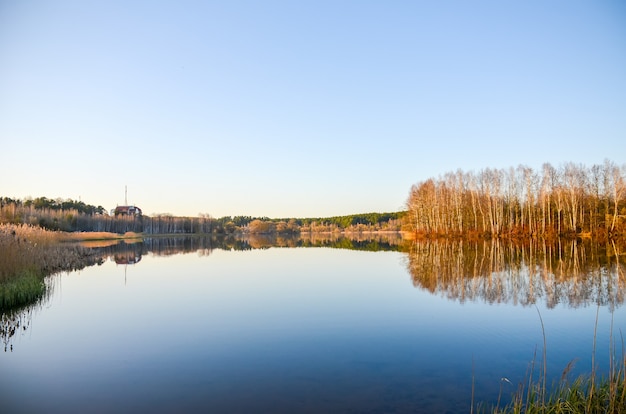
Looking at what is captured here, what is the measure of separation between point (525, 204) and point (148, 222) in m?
99.9

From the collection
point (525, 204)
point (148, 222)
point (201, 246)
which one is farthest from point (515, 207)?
point (148, 222)

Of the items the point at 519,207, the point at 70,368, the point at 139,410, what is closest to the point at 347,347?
the point at 139,410

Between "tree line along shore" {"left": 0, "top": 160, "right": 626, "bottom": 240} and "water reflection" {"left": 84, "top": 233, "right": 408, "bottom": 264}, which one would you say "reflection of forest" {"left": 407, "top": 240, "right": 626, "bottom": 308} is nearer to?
"water reflection" {"left": 84, "top": 233, "right": 408, "bottom": 264}

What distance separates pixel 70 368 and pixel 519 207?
58299 mm

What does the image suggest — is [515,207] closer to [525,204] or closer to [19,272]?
[525,204]

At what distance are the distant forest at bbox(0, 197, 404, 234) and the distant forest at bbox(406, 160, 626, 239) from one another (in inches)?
752

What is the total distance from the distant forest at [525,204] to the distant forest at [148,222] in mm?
19096

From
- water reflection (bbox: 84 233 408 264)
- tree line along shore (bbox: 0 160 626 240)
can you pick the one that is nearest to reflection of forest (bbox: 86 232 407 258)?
water reflection (bbox: 84 233 408 264)

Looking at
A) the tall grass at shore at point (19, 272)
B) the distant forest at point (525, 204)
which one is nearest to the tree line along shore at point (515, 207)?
the distant forest at point (525, 204)

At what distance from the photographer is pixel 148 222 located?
378 ft

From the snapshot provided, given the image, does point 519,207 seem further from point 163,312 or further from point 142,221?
point 142,221

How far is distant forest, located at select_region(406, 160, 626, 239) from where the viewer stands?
45.1m

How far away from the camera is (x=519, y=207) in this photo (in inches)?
2143

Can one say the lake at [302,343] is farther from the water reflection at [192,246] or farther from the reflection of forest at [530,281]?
the water reflection at [192,246]
